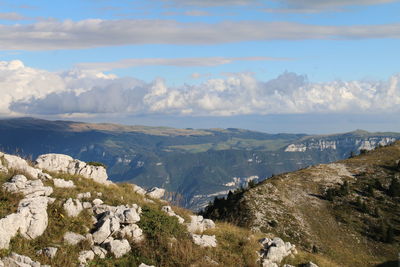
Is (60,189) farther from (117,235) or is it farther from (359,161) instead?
(359,161)

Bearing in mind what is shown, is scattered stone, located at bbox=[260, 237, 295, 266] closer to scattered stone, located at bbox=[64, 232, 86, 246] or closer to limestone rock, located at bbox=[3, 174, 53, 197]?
scattered stone, located at bbox=[64, 232, 86, 246]

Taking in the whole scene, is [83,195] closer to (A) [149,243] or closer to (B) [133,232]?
(B) [133,232]

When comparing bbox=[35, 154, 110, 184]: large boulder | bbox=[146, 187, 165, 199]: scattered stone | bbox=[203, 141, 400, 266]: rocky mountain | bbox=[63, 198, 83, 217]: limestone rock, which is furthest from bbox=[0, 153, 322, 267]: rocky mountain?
bbox=[203, 141, 400, 266]: rocky mountain

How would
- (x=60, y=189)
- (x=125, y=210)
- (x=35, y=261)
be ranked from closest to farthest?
(x=35, y=261)
(x=125, y=210)
(x=60, y=189)

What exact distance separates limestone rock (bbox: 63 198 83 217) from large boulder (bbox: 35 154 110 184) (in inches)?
389

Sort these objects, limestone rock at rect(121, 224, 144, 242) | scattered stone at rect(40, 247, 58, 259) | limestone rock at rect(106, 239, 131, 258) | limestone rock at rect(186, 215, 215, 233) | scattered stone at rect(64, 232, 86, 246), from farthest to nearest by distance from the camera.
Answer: limestone rock at rect(186, 215, 215, 233)
limestone rock at rect(121, 224, 144, 242)
limestone rock at rect(106, 239, 131, 258)
scattered stone at rect(64, 232, 86, 246)
scattered stone at rect(40, 247, 58, 259)

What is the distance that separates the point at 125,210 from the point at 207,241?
5.78 metres

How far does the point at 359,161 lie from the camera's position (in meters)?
94.4

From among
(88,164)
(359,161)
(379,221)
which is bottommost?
(379,221)

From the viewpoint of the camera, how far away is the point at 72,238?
72.9 feet

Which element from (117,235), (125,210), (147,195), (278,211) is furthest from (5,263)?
(278,211)

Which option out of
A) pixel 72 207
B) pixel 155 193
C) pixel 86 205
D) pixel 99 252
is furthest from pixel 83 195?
pixel 155 193

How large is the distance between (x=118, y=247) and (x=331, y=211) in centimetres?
5444

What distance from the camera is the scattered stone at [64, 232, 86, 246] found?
2200 centimetres
